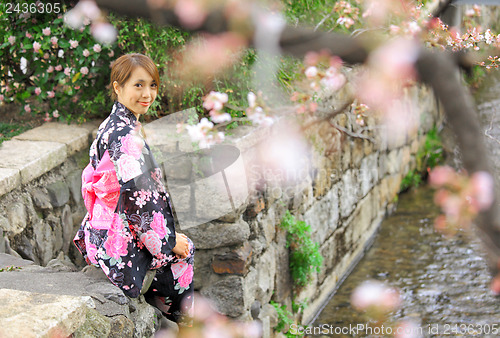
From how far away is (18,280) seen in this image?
1994 millimetres

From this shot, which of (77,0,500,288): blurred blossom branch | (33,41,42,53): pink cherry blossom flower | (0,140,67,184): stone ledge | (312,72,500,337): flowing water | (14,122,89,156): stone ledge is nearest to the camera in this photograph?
(77,0,500,288): blurred blossom branch

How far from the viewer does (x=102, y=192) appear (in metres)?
2.16

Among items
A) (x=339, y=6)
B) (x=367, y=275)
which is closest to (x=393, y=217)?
(x=367, y=275)

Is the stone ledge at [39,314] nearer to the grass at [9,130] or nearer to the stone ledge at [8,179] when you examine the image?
the stone ledge at [8,179]

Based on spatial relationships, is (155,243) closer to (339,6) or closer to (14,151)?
(14,151)

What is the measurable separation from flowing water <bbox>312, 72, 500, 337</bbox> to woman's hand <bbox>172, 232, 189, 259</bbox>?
1.78 meters

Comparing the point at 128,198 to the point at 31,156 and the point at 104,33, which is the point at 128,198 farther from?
the point at 104,33

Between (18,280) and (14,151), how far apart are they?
1035mm

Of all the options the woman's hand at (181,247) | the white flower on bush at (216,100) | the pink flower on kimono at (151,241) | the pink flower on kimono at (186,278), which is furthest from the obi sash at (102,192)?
the white flower on bush at (216,100)

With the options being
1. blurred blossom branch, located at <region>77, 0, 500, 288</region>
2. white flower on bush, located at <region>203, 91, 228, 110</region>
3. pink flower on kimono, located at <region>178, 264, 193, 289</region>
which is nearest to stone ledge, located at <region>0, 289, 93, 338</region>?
pink flower on kimono, located at <region>178, 264, 193, 289</region>

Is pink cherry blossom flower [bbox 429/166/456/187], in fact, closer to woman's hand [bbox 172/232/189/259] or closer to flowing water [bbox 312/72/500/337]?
flowing water [bbox 312/72/500/337]

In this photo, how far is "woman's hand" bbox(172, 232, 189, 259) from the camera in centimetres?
221

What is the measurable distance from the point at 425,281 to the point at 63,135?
2789mm

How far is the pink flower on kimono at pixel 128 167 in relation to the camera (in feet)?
6.74
